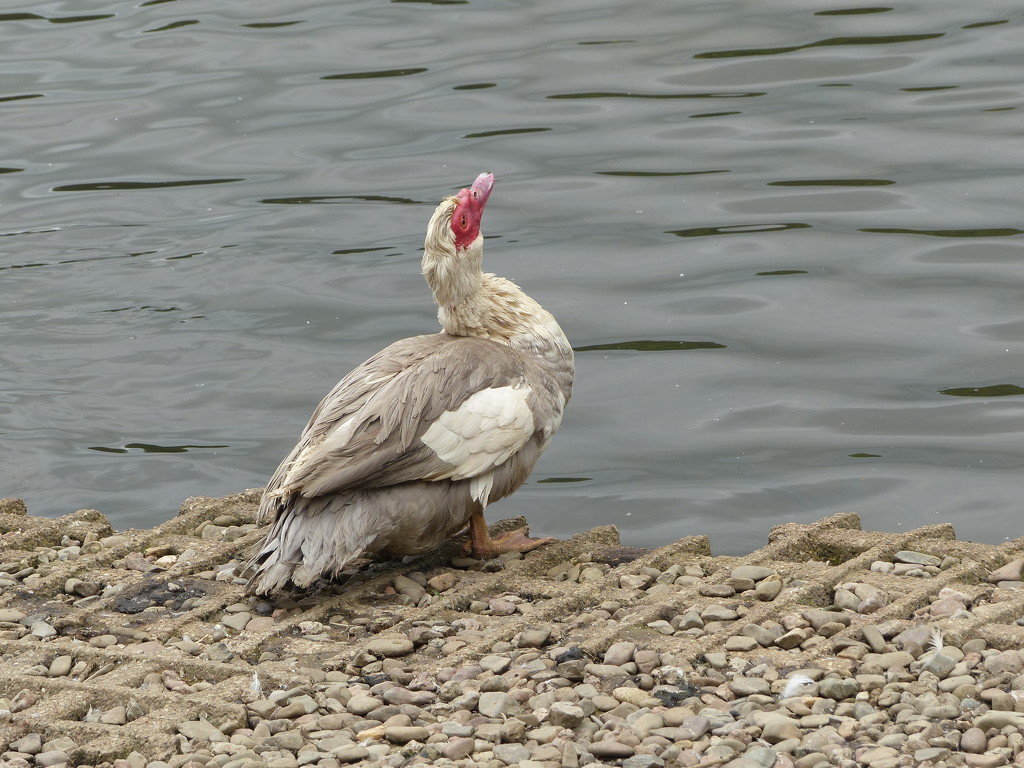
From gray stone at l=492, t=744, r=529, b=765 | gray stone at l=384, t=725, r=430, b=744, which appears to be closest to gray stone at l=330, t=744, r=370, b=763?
gray stone at l=384, t=725, r=430, b=744

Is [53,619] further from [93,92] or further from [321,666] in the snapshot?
[93,92]

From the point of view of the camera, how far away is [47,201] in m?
12.2

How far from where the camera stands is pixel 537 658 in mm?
4453

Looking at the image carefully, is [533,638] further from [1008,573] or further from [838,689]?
[1008,573]

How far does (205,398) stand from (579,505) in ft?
9.38

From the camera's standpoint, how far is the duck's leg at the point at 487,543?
18.8 feet

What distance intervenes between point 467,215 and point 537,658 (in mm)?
2187

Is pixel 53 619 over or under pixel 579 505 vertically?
over

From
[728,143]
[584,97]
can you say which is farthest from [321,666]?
[584,97]

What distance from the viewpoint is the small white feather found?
407 cm

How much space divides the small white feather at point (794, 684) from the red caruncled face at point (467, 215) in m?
2.56

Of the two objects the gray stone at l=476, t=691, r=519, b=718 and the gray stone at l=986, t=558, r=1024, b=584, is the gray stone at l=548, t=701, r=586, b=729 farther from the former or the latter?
the gray stone at l=986, t=558, r=1024, b=584

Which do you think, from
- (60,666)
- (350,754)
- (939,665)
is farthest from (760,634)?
(60,666)

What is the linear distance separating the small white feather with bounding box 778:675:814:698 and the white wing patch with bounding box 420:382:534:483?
171 centimetres
